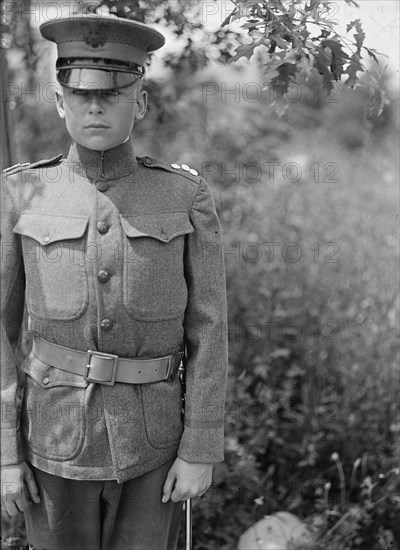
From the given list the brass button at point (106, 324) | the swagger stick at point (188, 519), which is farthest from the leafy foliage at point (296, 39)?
the swagger stick at point (188, 519)

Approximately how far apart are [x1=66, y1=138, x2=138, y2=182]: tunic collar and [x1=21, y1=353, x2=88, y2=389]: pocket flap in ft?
1.52

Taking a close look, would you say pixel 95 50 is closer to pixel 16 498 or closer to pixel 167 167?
pixel 167 167

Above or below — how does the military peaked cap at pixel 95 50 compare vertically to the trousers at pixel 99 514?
above

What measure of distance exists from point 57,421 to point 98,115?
2.37 ft

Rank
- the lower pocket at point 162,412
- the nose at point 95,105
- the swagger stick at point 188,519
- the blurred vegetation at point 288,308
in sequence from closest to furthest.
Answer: the nose at point 95,105
the lower pocket at point 162,412
the swagger stick at point 188,519
the blurred vegetation at point 288,308

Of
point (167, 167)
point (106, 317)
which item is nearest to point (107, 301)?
point (106, 317)

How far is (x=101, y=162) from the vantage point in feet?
6.10

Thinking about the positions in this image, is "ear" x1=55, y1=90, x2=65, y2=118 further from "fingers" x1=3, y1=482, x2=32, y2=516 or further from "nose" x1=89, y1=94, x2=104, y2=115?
"fingers" x1=3, y1=482, x2=32, y2=516

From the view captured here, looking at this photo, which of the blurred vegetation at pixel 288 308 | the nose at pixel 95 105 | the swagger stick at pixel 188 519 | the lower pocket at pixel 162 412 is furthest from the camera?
the blurred vegetation at pixel 288 308

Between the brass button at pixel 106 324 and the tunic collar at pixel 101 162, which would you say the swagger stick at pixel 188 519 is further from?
the tunic collar at pixel 101 162

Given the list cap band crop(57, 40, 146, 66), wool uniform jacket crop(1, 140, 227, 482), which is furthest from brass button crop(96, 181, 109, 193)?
cap band crop(57, 40, 146, 66)

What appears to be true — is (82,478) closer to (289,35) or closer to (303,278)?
(289,35)

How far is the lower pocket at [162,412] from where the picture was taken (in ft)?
6.18

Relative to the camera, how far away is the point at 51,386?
1.85m
